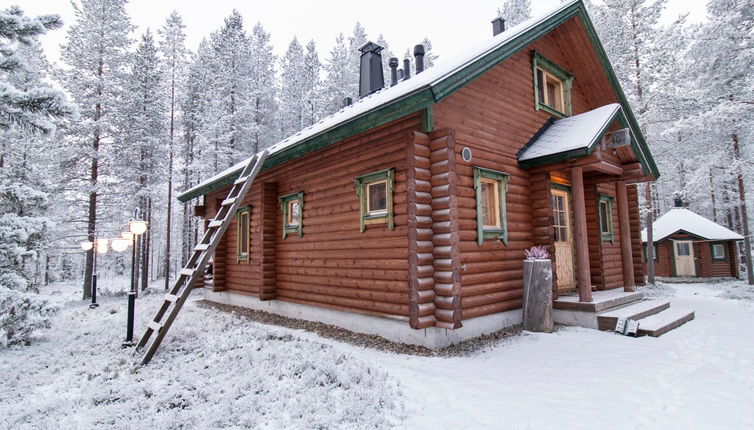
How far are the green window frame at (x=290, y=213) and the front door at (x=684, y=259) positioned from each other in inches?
830

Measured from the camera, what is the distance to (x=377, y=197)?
7723 mm

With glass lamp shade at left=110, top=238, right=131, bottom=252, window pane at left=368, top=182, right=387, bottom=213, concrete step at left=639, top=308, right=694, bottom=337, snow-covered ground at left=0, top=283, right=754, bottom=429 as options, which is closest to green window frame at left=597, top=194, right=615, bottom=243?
concrete step at left=639, top=308, right=694, bottom=337

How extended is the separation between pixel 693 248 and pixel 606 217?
13.5m

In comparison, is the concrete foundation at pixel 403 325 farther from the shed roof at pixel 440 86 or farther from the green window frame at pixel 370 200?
the shed roof at pixel 440 86

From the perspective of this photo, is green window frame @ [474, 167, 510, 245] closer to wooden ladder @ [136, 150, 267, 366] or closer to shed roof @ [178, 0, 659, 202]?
shed roof @ [178, 0, 659, 202]

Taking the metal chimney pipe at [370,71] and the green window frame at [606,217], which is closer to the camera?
the green window frame at [606,217]

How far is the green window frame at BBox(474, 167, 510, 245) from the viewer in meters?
7.16

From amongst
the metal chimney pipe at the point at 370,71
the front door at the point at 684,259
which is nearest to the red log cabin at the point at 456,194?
the metal chimney pipe at the point at 370,71

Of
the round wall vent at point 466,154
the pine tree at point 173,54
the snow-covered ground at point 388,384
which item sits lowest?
the snow-covered ground at point 388,384

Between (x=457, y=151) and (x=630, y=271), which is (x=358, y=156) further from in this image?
(x=630, y=271)

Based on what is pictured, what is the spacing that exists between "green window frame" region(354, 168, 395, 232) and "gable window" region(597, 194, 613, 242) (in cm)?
666

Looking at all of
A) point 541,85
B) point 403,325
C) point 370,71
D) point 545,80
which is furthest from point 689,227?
point 403,325

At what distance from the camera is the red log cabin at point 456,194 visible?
6434 mm

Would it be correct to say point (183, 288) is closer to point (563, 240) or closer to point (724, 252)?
point (563, 240)
